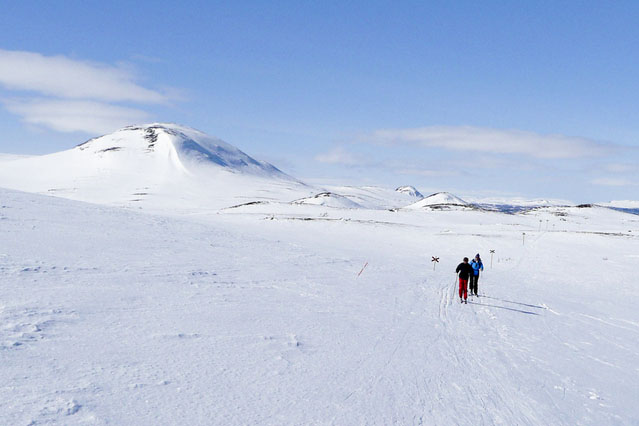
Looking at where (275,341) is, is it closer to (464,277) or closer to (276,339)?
→ (276,339)

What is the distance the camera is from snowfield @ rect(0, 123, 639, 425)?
6637mm

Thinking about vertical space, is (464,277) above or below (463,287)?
above

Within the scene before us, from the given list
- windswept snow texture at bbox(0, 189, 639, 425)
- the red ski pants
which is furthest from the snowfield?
the red ski pants

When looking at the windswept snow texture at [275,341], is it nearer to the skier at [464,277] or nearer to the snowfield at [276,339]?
the snowfield at [276,339]

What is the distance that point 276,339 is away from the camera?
9.73 metres

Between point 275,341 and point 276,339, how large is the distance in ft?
0.44

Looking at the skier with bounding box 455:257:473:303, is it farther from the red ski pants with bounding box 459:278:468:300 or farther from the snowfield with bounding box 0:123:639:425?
the snowfield with bounding box 0:123:639:425

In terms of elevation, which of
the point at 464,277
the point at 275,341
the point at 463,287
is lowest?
the point at 275,341

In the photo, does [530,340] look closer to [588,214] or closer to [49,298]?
[49,298]

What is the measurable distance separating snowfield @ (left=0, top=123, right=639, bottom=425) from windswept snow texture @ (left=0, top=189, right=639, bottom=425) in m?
0.04

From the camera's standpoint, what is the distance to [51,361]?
713 centimetres

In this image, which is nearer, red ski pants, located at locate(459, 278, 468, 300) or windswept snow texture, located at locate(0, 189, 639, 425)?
windswept snow texture, located at locate(0, 189, 639, 425)

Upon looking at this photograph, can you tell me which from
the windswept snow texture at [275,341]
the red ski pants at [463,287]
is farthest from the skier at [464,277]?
the windswept snow texture at [275,341]

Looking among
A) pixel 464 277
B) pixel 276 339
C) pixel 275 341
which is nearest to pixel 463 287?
pixel 464 277
